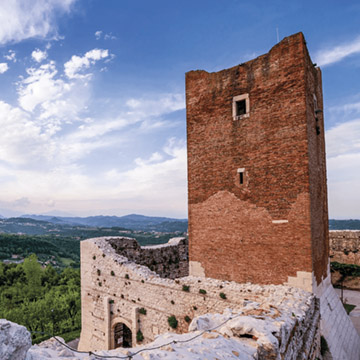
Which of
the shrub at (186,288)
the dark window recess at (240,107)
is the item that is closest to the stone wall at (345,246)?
the dark window recess at (240,107)

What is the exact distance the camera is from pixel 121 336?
11.9m

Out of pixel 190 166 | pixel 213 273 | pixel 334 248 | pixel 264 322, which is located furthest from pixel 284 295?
pixel 334 248

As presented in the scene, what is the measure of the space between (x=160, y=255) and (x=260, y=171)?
8203 mm

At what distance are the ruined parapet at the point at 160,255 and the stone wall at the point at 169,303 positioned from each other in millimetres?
837

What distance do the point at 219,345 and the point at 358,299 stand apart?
17631mm

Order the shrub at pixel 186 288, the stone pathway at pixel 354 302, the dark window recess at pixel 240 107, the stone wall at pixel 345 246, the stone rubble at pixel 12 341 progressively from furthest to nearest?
the stone wall at pixel 345 246, the stone pathway at pixel 354 302, the dark window recess at pixel 240 107, the shrub at pixel 186 288, the stone rubble at pixel 12 341

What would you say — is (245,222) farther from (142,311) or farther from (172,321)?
(142,311)

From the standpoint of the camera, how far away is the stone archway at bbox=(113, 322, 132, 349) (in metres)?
11.8

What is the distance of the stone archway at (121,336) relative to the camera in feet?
38.7

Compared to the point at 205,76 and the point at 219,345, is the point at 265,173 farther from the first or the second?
the point at 219,345

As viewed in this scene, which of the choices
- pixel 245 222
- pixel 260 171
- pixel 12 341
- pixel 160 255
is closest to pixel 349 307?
pixel 245 222

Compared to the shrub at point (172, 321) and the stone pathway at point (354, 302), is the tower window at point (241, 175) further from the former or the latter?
the stone pathway at point (354, 302)

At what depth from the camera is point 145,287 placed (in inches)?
404

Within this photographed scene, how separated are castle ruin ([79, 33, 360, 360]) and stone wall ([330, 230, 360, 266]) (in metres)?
10.7
